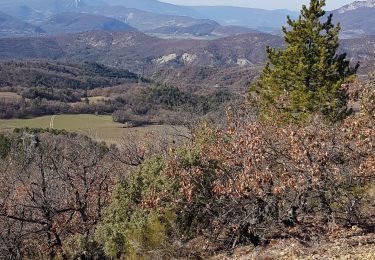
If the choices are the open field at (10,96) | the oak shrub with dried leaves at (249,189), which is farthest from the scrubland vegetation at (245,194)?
the open field at (10,96)

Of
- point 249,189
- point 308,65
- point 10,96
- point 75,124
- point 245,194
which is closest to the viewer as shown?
point 245,194

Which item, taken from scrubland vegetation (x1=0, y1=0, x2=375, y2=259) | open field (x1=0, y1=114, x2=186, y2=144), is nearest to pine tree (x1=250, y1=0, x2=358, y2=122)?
scrubland vegetation (x1=0, y1=0, x2=375, y2=259)

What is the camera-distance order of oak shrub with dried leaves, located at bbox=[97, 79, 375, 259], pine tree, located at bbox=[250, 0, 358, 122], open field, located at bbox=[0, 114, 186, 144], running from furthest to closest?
open field, located at bbox=[0, 114, 186, 144]
pine tree, located at bbox=[250, 0, 358, 122]
oak shrub with dried leaves, located at bbox=[97, 79, 375, 259]

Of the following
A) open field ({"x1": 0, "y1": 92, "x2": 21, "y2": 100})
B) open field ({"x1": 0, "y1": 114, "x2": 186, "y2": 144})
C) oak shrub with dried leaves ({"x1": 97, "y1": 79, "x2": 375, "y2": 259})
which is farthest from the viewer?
open field ({"x1": 0, "y1": 92, "x2": 21, "y2": 100})

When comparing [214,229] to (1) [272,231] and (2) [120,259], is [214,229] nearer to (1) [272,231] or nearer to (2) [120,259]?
(1) [272,231]

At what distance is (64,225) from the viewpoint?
20688mm

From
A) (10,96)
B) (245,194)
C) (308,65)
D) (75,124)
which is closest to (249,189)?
(245,194)

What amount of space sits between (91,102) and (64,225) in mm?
98186

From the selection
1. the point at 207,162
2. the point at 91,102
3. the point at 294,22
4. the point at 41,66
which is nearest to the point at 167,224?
the point at 207,162

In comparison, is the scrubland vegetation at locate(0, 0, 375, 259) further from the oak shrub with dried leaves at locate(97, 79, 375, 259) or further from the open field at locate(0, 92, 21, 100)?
the open field at locate(0, 92, 21, 100)

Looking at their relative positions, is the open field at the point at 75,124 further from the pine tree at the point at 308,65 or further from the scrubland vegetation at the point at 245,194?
the scrubland vegetation at the point at 245,194

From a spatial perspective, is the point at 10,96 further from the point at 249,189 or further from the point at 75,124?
the point at 249,189

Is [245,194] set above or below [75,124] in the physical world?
above

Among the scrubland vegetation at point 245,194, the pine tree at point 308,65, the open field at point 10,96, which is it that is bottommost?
the open field at point 10,96
